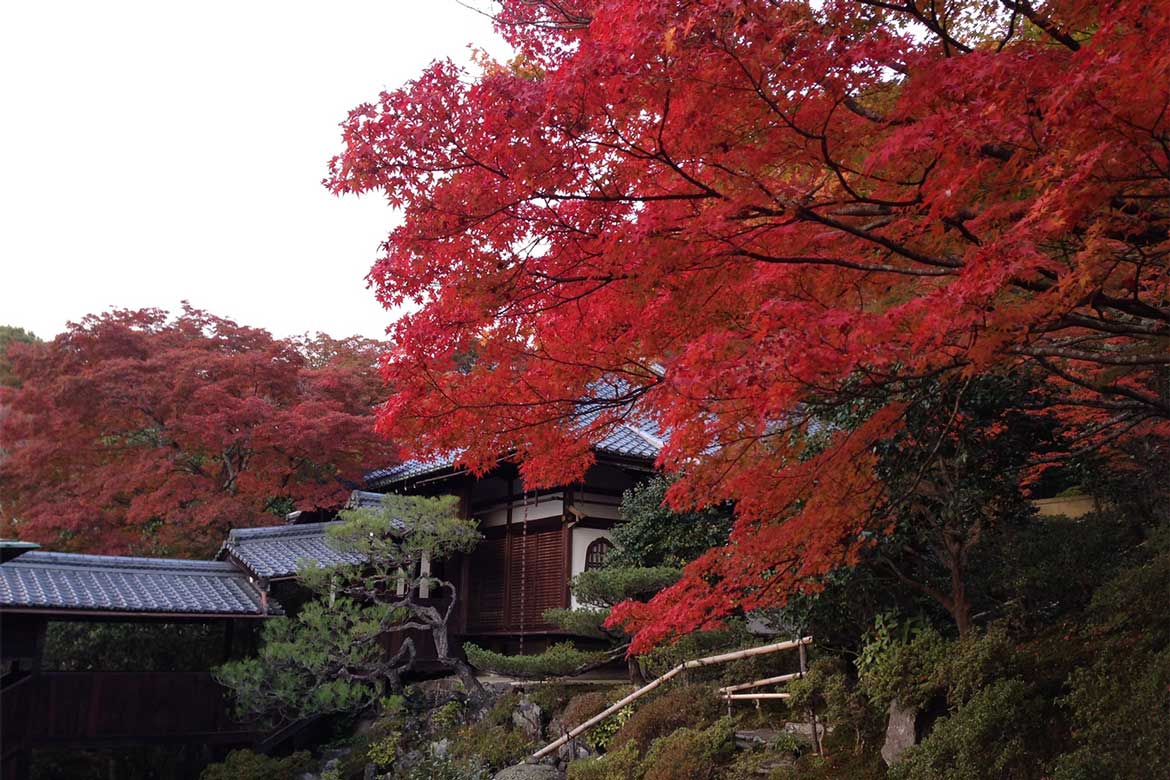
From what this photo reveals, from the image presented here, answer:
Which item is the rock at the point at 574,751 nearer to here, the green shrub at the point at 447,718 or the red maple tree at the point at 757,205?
the green shrub at the point at 447,718

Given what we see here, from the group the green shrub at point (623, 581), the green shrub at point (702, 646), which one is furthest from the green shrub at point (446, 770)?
the green shrub at point (702, 646)

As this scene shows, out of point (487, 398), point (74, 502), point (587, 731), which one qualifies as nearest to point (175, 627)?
point (74, 502)

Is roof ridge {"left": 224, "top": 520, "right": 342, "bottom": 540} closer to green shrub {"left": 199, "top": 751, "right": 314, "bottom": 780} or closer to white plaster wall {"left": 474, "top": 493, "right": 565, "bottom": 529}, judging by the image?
white plaster wall {"left": 474, "top": 493, "right": 565, "bottom": 529}

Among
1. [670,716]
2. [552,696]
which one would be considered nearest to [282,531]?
[552,696]

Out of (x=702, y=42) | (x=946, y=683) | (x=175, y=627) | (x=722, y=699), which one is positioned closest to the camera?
(x=702, y=42)

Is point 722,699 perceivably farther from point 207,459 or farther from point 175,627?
point 207,459

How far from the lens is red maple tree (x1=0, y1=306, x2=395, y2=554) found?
55.4 ft

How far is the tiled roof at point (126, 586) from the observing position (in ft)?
43.2

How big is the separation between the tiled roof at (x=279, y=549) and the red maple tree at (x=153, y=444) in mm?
1183

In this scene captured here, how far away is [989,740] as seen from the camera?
6.58 metres

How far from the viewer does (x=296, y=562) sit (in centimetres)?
1534

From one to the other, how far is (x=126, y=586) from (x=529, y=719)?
6.70 metres

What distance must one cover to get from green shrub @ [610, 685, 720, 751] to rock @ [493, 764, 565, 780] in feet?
3.25

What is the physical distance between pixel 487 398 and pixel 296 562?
10370mm
